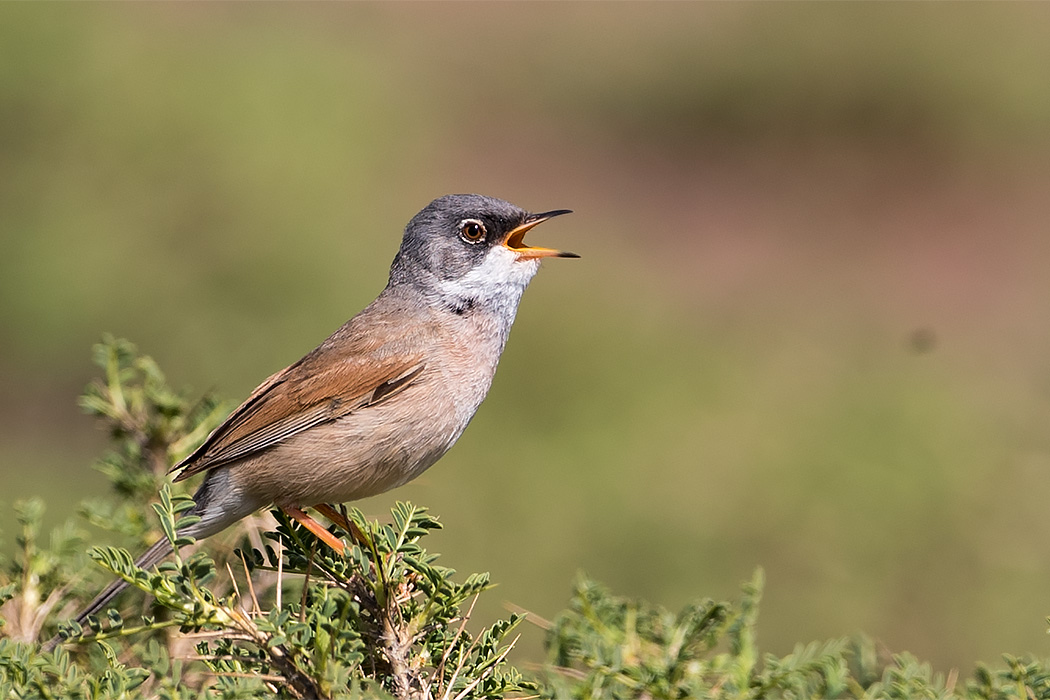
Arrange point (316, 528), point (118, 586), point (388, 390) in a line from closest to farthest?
point (118, 586)
point (316, 528)
point (388, 390)

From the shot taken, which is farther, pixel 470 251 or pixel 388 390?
pixel 470 251

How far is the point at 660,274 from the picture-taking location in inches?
561

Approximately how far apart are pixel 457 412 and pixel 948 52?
41.4 ft

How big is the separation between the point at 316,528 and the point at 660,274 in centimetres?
1071

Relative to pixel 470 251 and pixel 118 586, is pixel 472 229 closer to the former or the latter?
pixel 470 251

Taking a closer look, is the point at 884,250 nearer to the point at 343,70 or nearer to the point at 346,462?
the point at 343,70

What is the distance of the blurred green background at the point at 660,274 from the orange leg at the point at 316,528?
0.57 meters

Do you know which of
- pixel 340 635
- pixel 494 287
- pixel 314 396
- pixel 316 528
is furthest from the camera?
pixel 494 287

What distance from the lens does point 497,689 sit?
2496 millimetres

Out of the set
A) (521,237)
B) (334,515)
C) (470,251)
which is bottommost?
(334,515)

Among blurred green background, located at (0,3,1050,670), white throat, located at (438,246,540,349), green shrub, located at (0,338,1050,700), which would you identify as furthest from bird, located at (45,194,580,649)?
blurred green background, located at (0,3,1050,670)

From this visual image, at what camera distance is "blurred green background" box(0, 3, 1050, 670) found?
824 cm

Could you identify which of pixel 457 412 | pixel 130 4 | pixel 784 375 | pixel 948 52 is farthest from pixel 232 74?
pixel 948 52

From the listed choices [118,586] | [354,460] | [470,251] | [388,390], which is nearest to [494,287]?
[470,251]
